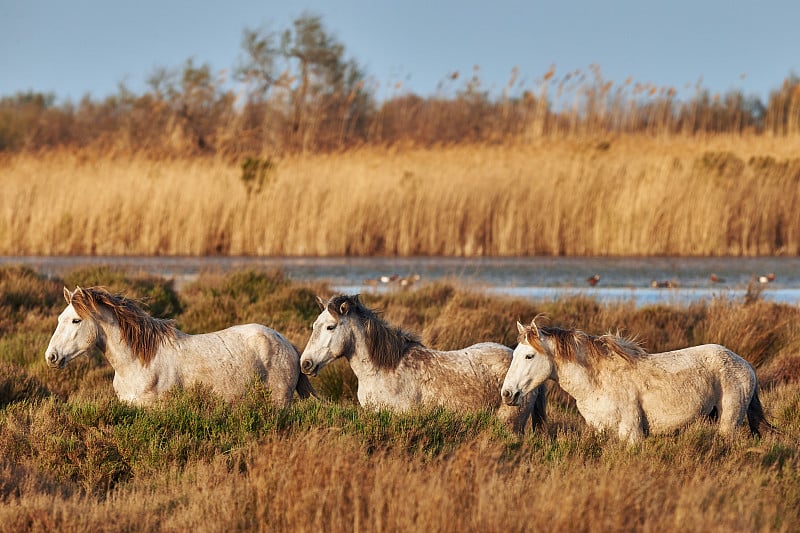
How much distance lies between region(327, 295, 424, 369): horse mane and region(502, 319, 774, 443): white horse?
106 centimetres

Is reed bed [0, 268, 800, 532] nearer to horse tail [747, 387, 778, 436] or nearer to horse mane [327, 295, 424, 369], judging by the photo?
horse tail [747, 387, 778, 436]

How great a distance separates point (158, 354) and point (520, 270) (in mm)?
12625

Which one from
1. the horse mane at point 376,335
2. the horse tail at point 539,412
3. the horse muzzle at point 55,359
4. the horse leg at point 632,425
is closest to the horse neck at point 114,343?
the horse muzzle at point 55,359

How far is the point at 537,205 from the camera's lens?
75.3 feet

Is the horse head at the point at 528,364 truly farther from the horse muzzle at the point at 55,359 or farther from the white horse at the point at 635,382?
the horse muzzle at the point at 55,359

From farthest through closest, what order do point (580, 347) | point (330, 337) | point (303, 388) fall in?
point (303, 388)
point (330, 337)
point (580, 347)

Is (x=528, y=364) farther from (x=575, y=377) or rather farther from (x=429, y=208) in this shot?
(x=429, y=208)

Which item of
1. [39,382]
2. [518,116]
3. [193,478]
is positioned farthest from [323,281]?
[518,116]

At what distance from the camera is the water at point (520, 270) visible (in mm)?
17125

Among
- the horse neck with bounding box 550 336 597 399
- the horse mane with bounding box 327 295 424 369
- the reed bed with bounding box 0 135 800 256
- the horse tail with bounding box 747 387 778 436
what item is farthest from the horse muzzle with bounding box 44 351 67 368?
the reed bed with bounding box 0 135 800 256

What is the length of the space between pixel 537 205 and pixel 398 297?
8.75m

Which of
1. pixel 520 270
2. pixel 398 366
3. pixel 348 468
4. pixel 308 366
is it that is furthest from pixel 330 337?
pixel 520 270

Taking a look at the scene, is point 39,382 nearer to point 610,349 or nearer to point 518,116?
point 610,349

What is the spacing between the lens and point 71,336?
8.24 metres
